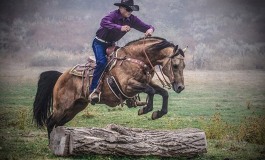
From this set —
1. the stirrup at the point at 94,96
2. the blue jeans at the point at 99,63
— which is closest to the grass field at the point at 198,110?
the stirrup at the point at 94,96

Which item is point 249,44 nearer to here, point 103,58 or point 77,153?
point 103,58

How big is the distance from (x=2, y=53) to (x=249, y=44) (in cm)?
563

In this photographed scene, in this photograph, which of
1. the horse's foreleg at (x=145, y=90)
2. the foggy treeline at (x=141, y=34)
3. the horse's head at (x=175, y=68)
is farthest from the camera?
the foggy treeline at (x=141, y=34)

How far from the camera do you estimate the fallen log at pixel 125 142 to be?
24.2 feet

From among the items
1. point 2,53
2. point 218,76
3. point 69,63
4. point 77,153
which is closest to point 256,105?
point 218,76

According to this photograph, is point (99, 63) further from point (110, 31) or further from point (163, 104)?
point (163, 104)

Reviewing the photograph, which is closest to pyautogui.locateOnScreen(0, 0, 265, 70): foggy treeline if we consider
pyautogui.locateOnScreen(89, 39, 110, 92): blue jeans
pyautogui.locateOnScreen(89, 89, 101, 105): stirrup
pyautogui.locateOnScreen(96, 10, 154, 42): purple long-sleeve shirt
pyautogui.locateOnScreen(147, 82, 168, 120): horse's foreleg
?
pyautogui.locateOnScreen(96, 10, 154, 42): purple long-sleeve shirt

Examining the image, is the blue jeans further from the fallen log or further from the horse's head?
the horse's head

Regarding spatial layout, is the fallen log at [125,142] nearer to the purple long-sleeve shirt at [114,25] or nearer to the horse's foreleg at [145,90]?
the horse's foreleg at [145,90]

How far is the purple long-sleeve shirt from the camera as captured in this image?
26.7 feet

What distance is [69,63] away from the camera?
1109 cm

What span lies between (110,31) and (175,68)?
1362 millimetres

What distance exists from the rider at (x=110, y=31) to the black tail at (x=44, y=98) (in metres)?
1.02

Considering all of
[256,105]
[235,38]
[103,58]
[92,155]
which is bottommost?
[92,155]
